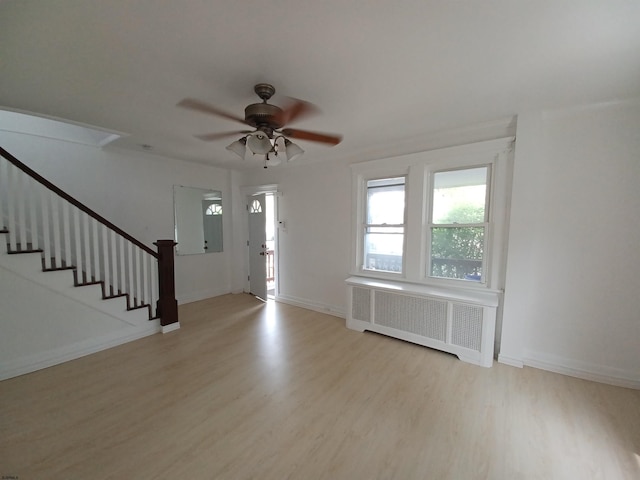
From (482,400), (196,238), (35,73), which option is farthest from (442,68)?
(196,238)

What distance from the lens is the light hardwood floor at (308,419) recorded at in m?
1.44

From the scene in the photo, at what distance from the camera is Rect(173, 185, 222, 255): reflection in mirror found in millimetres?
4284

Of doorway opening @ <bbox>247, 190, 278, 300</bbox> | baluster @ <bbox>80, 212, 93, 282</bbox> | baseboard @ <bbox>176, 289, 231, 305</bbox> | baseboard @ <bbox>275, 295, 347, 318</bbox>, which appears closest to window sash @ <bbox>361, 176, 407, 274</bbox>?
baseboard @ <bbox>275, 295, 347, 318</bbox>

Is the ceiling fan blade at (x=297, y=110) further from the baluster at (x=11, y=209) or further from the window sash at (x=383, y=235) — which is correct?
the baluster at (x=11, y=209)

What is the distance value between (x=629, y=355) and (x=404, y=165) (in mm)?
2764

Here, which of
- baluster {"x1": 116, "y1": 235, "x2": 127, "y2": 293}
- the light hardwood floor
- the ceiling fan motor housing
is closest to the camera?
the light hardwood floor

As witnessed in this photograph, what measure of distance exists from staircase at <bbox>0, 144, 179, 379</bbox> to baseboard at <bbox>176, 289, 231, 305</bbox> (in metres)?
1.08

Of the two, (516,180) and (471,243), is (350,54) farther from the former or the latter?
(471,243)

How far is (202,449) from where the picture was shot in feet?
5.06

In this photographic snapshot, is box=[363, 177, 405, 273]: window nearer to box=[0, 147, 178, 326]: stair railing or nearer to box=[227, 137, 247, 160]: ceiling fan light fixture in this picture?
box=[227, 137, 247, 160]: ceiling fan light fixture

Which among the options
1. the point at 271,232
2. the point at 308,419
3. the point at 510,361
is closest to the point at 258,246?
the point at 271,232

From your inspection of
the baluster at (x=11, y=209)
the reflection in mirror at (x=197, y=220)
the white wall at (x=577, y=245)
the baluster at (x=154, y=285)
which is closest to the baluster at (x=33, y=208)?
the baluster at (x=11, y=209)

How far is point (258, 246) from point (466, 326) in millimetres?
3621

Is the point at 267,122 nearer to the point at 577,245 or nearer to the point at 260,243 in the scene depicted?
the point at 577,245
